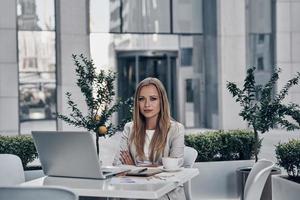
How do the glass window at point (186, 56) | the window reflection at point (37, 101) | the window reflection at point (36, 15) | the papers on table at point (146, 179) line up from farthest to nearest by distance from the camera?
1. the glass window at point (186, 56)
2. the window reflection at point (37, 101)
3. the window reflection at point (36, 15)
4. the papers on table at point (146, 179)

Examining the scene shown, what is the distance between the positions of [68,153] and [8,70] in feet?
45.5

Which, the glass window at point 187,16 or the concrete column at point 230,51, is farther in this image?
the glass window at point 187,16

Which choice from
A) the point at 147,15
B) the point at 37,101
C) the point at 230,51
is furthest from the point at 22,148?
the point at 147,15

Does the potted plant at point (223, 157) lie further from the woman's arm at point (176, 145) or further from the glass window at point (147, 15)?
the glass window at point (147, 15)

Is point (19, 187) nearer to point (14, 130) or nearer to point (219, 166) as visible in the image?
point (219, 166)

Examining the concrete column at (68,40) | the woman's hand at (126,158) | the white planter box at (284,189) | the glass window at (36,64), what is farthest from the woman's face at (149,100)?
the glass window at (36,64)

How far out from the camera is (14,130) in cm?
1627

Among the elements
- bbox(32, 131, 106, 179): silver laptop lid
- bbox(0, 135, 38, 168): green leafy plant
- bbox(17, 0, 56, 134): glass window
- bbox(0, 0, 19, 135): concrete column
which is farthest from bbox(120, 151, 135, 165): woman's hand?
bbox(17, 0, 56, 134): glass window

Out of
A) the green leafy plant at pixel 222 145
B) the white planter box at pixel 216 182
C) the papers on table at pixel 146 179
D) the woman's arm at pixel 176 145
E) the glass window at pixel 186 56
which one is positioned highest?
the glass window at pixel 186 56

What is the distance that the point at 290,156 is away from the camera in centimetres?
636

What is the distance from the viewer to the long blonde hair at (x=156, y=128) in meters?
4.00

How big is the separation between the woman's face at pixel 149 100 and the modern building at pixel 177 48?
14.4 m

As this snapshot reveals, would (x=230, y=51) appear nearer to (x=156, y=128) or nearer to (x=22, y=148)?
(x=22, y=148)

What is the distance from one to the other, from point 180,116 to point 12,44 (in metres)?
7.67
